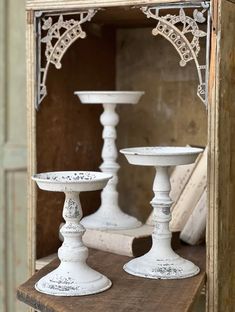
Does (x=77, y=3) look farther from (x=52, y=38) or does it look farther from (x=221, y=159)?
(x=221, y=159)

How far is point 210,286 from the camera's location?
155 cm

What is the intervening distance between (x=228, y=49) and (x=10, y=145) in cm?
Answer: 92

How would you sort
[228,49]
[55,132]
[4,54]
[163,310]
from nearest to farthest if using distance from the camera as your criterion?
[163,310]
[228,49]
[55,132]
[4,54]

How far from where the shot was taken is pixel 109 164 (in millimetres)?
1900

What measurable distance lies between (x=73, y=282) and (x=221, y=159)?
431 mm

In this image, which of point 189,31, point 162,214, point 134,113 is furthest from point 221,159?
point 134,113

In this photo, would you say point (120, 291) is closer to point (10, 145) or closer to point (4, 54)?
point (10, 145)

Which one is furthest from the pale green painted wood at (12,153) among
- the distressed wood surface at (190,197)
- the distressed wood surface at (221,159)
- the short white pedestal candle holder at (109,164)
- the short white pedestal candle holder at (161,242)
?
the distressed wood surface at (221,159)

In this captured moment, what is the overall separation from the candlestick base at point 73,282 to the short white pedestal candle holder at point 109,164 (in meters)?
0.34

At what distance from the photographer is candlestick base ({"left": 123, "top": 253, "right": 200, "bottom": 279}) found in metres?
1.54

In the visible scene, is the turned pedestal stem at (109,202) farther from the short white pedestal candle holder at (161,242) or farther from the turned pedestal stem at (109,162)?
the short white pedestal candle holder at (161,242)

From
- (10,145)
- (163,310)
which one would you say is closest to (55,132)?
(10,145)

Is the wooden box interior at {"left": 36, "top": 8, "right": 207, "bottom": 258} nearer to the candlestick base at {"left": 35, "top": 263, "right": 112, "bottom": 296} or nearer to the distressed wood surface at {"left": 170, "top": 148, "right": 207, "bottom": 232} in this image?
the distressed wood surface at {"left": 170, "top": 148, "right": 207, "bottom": 232}

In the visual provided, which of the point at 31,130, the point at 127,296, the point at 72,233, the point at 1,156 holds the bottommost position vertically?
the point at 127,296
